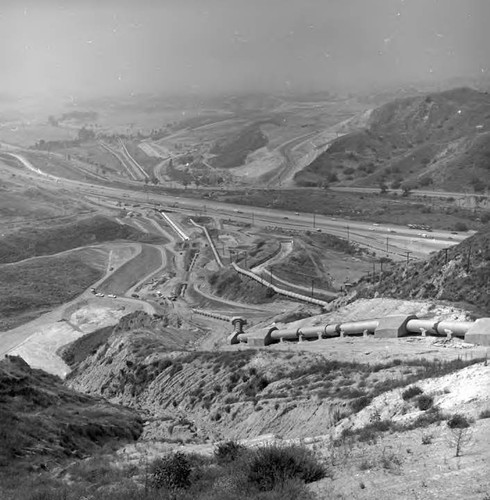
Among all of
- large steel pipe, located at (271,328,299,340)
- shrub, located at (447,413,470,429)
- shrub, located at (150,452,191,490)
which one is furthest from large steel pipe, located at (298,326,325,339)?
shrub, located at (150,452,191,490)

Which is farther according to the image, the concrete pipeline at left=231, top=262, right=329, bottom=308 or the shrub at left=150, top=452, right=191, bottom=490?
the concrete pipeline at left=231, top=262, right=329, bottom=308

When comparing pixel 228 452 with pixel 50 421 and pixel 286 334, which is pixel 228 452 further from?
pixel 286 334

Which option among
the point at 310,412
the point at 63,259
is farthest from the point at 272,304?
the point at 310,412

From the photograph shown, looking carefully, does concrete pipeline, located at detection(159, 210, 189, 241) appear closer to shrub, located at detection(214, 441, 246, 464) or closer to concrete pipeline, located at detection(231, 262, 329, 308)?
concrete pipeline, located at detection(231, 262, 329, 308)

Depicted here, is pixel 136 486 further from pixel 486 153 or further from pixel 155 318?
pixel 486 153

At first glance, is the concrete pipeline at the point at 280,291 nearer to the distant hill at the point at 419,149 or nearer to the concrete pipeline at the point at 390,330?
the concrete pipeline at the point at 390,330
